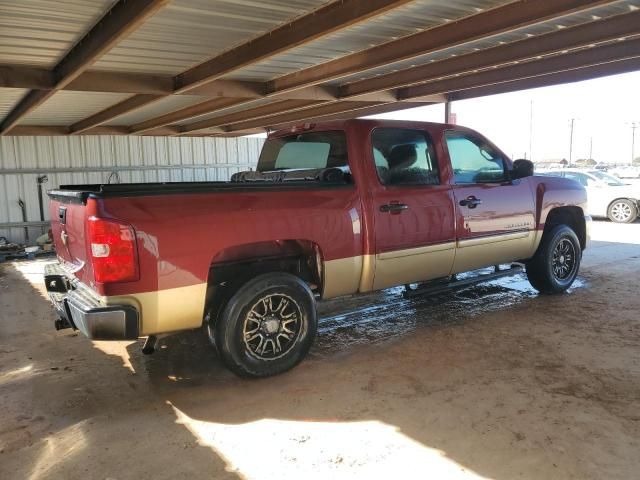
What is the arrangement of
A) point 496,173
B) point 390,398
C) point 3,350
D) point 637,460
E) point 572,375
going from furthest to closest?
point 496,173 < point 3,350 < point 572,375 < point 390,398 < point 637,460

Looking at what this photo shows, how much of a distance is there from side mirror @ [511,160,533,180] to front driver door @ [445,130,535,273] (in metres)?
0.08

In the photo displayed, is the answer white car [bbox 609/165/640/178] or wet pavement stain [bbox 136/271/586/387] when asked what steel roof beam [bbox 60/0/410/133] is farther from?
white car [bbox 609/165/640/178]

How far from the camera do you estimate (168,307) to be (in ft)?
11.7

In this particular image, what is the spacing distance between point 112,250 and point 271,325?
4.48 feet

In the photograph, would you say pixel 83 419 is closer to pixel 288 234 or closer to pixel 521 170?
pixel 288 234

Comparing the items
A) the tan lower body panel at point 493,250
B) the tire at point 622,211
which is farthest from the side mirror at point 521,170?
the tire at point 622,211

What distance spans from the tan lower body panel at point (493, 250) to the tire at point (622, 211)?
1042 centimetres

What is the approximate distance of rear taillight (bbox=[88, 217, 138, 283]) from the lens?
3314 mm

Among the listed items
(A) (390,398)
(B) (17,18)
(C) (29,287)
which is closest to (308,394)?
(A) (390,398)

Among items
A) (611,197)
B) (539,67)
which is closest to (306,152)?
(539,67)

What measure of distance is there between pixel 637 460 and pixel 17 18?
646 cm

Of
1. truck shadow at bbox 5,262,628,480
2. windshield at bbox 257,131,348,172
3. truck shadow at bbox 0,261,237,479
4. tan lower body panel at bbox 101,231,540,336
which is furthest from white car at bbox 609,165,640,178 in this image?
truck shadow at bbox 0,261,237,479

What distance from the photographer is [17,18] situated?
527cm

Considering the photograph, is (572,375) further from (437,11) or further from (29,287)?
(29,287)
